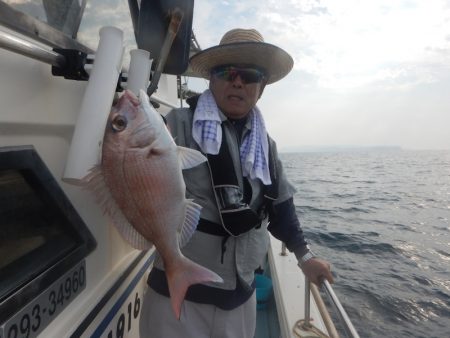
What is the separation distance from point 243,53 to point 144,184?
1.41m

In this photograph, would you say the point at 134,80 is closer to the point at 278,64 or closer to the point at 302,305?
the point at 278,64

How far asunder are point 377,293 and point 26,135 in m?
7.77

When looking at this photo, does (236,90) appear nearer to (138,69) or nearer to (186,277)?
(138,69)

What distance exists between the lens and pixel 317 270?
2420 millimetres

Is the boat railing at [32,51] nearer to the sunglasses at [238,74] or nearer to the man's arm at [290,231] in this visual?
the sunglasses at [238,74]

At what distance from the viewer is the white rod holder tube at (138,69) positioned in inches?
58.0

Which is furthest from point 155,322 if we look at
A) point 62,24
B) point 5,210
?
point 62,24

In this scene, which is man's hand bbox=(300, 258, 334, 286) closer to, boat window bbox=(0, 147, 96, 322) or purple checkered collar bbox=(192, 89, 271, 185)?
purple checkered collar bbox=(192, 89, 271, 185)

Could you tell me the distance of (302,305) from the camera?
11.0ft

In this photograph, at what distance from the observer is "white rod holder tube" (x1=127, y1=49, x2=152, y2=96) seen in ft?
4.83

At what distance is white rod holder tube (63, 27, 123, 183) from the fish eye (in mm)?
48

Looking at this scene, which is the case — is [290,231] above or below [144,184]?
below

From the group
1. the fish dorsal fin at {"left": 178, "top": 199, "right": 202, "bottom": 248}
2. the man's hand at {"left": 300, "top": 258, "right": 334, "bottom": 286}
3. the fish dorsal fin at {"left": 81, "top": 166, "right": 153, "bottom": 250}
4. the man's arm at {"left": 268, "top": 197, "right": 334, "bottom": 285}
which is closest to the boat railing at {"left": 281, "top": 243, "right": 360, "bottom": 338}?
the man's hand at {"left": 300, "top": 258, "right": 334, "bottom": 286}

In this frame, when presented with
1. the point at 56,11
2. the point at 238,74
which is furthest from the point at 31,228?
the point at 238,74
